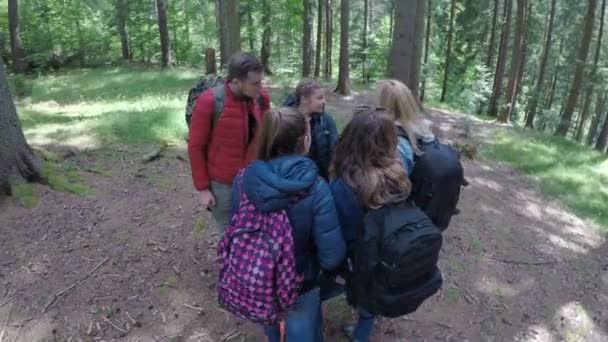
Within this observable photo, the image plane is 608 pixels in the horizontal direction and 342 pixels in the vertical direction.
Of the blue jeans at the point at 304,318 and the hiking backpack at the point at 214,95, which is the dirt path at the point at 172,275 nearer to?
the blue jeans at the point at 304,318

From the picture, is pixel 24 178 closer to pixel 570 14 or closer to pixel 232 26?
pixel 232 26

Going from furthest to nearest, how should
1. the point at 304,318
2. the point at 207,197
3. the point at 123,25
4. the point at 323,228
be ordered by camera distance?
1. the point at 123,25
2. the point at 207,197
3. the point at 304,318
4. the point at 323,228

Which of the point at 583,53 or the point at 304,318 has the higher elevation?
the point at 583,53

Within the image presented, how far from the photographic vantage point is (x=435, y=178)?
2994 millimetres

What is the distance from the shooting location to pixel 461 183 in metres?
3.15

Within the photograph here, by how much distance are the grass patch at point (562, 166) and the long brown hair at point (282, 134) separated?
6707 mm

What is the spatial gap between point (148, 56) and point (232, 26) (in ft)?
49.8

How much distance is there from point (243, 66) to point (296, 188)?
1131 mm

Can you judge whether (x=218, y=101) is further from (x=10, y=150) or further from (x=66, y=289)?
(x=10, y=150)

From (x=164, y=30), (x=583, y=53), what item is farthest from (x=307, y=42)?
(x=583, y=53)

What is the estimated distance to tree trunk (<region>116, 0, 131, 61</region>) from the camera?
2281cm

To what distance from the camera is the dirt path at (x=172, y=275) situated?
374cm

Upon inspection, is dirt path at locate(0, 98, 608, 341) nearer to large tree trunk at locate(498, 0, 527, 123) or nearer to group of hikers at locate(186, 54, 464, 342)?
group of hikers at locate(186, 54, 464, 342)

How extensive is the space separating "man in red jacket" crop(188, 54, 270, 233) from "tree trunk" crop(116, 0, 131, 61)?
22.5m
